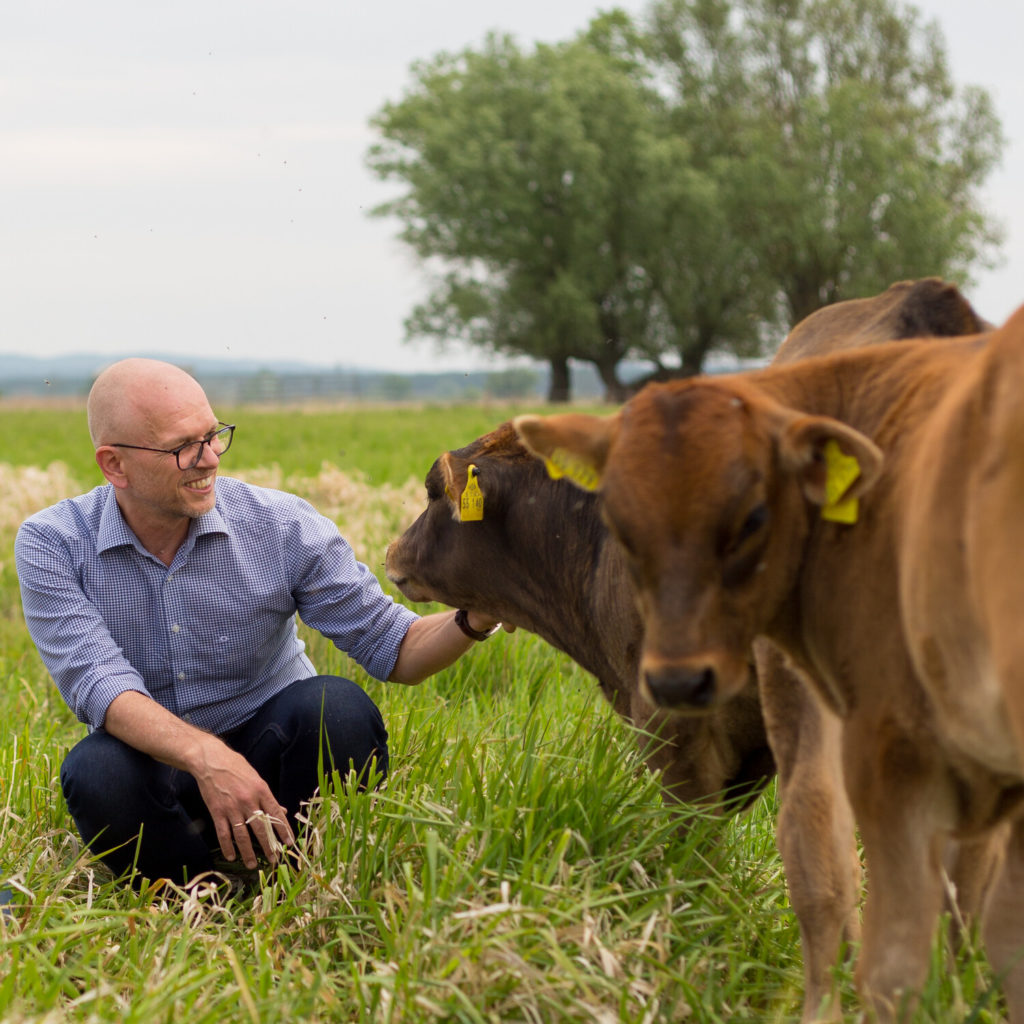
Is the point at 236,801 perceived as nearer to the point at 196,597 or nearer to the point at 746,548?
the point at 196,597

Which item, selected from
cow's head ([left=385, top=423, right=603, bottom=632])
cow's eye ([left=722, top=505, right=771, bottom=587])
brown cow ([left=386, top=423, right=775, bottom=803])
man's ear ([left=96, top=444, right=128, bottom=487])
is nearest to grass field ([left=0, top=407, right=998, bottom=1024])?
brown cow ([left=386, top=423, right=775, bottom=803])

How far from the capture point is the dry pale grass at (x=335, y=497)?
9347mm

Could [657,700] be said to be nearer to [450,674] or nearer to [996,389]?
[996,389]

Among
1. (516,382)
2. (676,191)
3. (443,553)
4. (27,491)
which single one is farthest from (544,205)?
(443,553)

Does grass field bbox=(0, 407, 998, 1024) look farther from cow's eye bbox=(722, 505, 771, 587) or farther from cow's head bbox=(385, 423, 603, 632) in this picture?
cow's eye bbox=(722, 505, 771, 587)

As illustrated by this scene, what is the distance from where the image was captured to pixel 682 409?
282 centimetres

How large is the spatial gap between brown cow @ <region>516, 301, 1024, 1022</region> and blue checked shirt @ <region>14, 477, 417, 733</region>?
2260 millimetres

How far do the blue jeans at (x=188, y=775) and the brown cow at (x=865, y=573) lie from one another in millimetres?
1925

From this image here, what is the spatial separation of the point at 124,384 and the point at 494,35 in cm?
4977

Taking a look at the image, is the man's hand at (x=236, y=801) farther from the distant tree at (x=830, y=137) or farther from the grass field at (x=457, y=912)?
the distant tree at (x=830, y=137)

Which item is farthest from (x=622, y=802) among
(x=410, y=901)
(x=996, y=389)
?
(x=996, y=389)

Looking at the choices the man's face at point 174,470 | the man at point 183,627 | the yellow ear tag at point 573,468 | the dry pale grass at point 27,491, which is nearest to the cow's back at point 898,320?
the yellow ear tag at point 573,468

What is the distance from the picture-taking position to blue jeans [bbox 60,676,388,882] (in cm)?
447

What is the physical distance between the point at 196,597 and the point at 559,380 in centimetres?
4593
